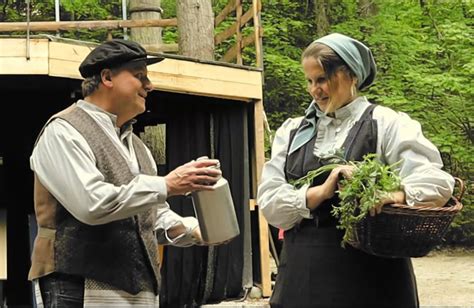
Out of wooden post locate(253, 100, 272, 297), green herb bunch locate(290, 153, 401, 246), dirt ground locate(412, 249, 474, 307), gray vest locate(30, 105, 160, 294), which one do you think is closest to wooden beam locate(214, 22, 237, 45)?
wooden post locate(253, 100, 272, 297)

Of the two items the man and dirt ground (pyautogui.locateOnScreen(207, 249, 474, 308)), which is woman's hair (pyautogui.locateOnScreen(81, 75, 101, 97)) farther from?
dirt ground (pyautogui.locateOnScreen(207, 249, 474, 308))

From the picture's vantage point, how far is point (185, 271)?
7238 mm

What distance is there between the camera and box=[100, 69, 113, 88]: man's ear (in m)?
2.54

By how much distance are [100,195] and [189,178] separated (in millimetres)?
264

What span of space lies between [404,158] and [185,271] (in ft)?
16.8

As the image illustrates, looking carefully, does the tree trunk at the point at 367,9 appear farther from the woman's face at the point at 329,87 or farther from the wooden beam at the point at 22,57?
the woman's face at the point at 329,87

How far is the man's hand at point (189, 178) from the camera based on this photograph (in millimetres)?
2363

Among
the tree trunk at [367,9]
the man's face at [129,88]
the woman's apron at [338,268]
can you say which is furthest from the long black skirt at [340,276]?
the tree trunk at [367,9]

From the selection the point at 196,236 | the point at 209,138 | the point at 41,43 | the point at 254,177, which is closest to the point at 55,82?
the point at 41,43

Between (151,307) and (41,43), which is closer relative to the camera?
(151,307)

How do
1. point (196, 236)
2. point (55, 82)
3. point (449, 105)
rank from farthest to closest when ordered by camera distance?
point (449, 105), point (55, 82), point (196, 236)

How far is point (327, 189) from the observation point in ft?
7.54

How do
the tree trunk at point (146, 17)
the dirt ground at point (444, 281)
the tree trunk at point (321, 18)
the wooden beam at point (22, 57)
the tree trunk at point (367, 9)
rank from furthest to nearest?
1. the tree trunk at point (321, 18)
2. the tree trunk at point (367, 9)
3. the tree trunk at point (146, 17)
4. the dirt ground at point (444, 281)
5. the wooden beam at point (22, 57)

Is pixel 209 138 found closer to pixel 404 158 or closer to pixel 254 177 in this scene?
pixel 254 177
